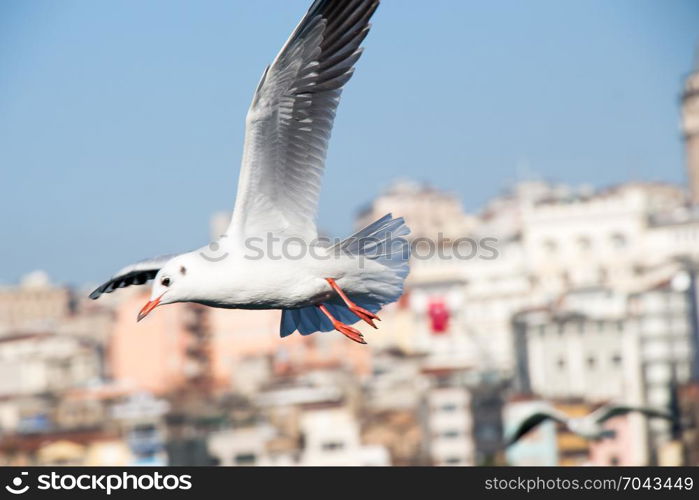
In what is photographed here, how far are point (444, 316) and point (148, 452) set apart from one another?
15.6 m

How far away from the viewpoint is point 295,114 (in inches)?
221

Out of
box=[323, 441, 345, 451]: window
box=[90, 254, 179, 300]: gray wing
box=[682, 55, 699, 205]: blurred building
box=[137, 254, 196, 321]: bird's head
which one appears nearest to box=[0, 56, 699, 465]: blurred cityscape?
box=[323, 441, 345, 451]: window

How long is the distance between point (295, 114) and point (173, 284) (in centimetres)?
80

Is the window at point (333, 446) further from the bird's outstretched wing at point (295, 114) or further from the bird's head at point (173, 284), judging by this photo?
the bird's head at point (173, 284)

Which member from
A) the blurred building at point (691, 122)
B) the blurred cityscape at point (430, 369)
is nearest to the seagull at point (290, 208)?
the blurred cityscape at point (430, 369)

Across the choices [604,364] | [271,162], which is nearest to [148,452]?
[604,364]

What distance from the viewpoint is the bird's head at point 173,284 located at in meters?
5.41

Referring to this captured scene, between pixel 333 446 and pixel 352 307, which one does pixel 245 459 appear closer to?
pixel 333 446

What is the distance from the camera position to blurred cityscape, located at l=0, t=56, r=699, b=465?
29.1 meters

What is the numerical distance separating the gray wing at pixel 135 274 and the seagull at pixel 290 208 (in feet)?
0.99

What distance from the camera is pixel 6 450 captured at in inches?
1200

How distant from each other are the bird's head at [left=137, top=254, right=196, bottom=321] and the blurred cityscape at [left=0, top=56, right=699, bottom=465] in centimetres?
1579
